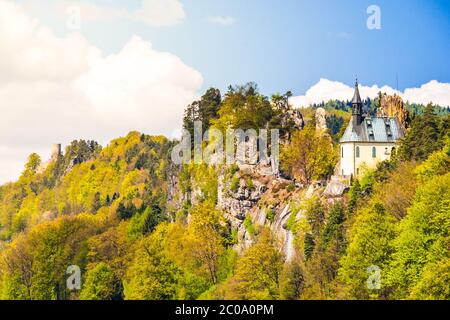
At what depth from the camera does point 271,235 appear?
72.6 metres

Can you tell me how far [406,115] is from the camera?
257 feet

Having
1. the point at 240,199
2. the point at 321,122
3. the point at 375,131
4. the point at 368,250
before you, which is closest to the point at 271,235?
the point at 240,199

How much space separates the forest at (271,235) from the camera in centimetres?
5331

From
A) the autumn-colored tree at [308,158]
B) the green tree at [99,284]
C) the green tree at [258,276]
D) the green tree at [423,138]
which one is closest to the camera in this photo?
the green tree at [258,276]

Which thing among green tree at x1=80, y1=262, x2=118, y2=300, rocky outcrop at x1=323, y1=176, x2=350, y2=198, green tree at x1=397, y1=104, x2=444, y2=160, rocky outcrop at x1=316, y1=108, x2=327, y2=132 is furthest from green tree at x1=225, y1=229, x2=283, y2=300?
rocky outcrop at x1=316, y1=108, x2=327, y2=132

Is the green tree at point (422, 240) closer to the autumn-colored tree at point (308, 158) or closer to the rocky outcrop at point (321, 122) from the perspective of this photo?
the autumn-colored tree at point (308, 158)

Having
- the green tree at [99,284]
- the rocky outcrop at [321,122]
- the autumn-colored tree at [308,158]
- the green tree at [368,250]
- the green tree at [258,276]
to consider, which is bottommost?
the green tree at [99,284]

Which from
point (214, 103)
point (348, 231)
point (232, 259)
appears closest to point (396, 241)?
point (348, 231)

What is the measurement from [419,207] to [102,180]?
111 meters

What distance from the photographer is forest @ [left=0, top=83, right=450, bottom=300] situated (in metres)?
53.3

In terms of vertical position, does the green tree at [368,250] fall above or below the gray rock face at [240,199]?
below

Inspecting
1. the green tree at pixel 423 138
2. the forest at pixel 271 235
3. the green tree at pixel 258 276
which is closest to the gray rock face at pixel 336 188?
the forest at pixel 271 235

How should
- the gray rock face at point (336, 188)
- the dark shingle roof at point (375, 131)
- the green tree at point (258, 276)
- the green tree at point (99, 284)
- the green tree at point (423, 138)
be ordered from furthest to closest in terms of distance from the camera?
1. the dark shingle roof at point (375, 131)
2. the green tree at point (99, 284)
3. the gray rock face at point (336, 188)
4. the green tree at point (423, 138)
5. the green tree at point (258, 276)

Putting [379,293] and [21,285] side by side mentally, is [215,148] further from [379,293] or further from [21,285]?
[379,293]
